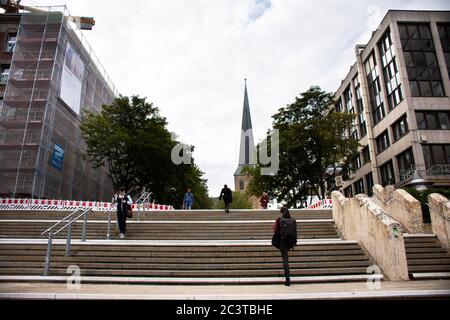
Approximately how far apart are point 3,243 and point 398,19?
3441 centimetres

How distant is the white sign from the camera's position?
26.7 m

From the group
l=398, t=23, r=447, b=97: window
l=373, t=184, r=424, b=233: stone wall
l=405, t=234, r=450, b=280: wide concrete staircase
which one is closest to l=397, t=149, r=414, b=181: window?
l=398, t=23, r=447, b=97: window

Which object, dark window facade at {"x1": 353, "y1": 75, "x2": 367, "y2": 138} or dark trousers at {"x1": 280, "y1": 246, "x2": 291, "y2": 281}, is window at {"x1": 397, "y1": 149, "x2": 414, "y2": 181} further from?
dark trousers at {"x1": 280, "y1": 246, "x2": 291, "y2": 281}

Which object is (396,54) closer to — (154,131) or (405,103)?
(405,103)

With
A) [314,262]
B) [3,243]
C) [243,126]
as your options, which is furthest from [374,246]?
[243,126]

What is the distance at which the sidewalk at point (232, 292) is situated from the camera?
18.2 feet

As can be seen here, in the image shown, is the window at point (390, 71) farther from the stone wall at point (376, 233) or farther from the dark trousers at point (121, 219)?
the dark trousers at point (121, 219)

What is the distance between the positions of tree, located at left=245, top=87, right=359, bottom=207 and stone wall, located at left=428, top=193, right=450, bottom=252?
16.0 m

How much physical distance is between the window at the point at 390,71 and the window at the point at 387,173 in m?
5.78

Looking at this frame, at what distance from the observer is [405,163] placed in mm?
29312

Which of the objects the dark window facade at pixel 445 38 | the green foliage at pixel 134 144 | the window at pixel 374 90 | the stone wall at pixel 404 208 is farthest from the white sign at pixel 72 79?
the dark window facade at pixel 445 38

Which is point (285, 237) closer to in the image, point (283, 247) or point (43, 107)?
point (283, 247)

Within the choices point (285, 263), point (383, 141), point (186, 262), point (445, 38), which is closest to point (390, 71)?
point (445, 38)

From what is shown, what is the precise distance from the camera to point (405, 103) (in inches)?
1113
